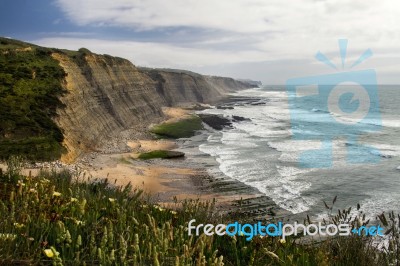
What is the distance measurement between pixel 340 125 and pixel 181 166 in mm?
40656

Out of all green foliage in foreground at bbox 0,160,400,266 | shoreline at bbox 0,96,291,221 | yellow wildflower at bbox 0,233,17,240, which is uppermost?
yellow wildflower at bbox 0,233,17,240

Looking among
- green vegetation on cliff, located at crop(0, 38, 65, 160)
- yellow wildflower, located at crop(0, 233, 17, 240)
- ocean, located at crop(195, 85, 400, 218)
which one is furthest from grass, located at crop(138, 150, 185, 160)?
yellow wildflower, located at crop(0, 233, 17, 240)

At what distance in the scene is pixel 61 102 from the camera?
3550 centimetres

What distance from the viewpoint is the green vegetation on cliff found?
28713mm

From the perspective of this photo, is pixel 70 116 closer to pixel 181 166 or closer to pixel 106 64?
→ pixel 181 166

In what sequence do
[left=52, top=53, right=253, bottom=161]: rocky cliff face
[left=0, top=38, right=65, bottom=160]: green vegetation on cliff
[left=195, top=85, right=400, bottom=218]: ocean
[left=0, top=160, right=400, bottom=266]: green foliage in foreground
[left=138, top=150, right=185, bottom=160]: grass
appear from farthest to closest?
[left=138, top=150, right=185, bottom=160]: grass → [left=52, top=53, right=253, bottom=161]: rocky cliff face → [left=0, top=38, right=65, bottom=160]: green vegetation on cliff → [left=195, top=85, right=400, bottom=218]: ocean → [left=0, top=160, right=400, bottom=266]: green foliage in foreground

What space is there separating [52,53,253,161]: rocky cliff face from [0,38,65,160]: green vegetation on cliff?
3.52 feet

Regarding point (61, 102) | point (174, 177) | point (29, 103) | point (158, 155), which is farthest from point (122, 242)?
point (61, 102)

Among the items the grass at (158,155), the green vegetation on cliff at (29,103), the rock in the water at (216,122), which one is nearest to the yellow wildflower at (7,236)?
the green vegetation on cliff at (29,103)

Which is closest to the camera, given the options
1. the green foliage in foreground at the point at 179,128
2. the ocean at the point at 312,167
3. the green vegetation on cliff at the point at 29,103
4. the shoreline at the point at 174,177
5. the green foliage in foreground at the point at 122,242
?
the green foliage in foreground at the point at 122,242

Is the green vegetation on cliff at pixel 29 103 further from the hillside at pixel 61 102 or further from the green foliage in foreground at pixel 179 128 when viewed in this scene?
the green foliage in foreground at pixel 179 128

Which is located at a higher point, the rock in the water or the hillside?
the hillside

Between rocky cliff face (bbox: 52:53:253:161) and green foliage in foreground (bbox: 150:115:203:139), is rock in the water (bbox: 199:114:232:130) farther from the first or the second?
rocky cliff face (bbox: 52:53:253:161)

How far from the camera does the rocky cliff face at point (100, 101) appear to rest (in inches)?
1406
